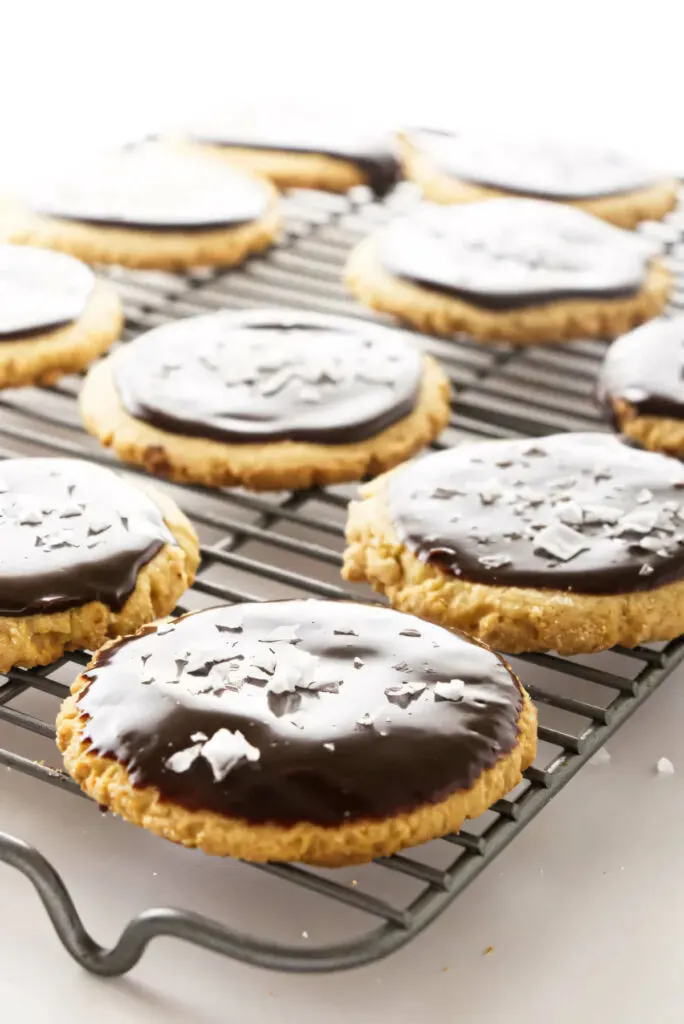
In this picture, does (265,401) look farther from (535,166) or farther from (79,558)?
(535,166)

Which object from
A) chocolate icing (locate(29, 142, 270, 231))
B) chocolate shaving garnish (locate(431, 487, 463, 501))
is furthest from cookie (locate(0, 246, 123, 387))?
chocolate shaving garnish (locate(431, 487, 463, 501))

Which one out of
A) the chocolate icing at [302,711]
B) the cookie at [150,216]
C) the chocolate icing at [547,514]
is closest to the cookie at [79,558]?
the chocolate icing at [302,711]

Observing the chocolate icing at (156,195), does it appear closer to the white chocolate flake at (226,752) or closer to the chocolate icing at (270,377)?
the chocolate icing at (270,377)

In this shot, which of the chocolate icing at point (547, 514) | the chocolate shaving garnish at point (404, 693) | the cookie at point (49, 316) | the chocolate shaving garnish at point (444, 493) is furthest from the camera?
the cookie at point (49, 316)

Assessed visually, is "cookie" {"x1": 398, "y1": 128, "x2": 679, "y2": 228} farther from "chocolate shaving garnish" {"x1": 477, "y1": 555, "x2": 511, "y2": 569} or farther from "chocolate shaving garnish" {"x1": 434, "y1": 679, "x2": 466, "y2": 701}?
"chocolate shaving garnish" {"x1": 434, "y1": 679, "x2": 466, "y2": 701}

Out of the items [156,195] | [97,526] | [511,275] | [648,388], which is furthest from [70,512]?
[156,195]

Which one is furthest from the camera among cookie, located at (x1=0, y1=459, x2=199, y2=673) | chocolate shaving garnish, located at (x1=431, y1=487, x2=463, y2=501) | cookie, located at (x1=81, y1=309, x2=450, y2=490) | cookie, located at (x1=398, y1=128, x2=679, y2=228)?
cookie, located at (x1=398, y1=128, x2=679, y2=228)

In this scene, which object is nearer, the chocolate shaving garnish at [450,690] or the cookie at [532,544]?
the chocolate shaving garnish at [450,690]
